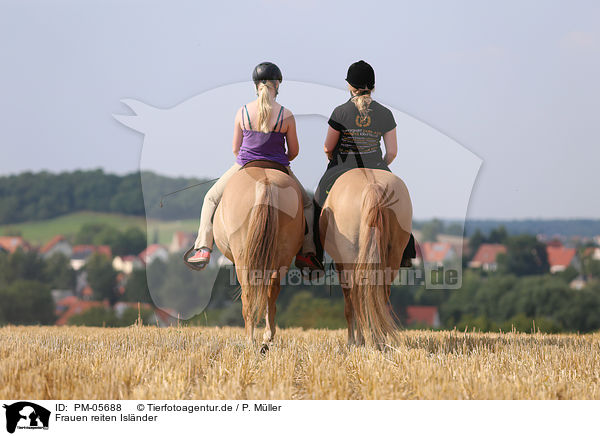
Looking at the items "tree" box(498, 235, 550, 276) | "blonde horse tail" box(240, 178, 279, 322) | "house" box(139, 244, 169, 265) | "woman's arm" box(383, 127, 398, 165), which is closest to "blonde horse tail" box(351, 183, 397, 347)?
"woman's arm" box(383, 127, 398, 165)

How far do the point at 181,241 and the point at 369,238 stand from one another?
3264 mm

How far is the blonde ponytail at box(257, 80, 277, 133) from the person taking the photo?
6395 mm

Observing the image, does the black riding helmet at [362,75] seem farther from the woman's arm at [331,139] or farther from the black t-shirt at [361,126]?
the woman's arm at [331,139]

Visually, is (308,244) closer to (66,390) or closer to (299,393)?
(299,393)

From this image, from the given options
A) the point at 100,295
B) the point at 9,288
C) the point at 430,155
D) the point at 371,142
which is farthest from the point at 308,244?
the point at 100,295

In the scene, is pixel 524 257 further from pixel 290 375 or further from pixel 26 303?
pixel 290 375

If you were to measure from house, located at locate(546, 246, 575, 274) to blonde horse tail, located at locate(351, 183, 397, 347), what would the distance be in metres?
65.0

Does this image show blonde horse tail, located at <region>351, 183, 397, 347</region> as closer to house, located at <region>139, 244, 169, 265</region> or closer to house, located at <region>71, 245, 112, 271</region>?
house, located at <region>139, 244, 169, 265</region>

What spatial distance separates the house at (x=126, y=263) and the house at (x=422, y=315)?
2689 centimetres

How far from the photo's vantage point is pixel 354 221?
622 centimetres

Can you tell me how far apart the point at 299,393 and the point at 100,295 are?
62.3 m

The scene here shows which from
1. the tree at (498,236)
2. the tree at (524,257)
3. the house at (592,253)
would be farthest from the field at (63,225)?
the house at (592,253)

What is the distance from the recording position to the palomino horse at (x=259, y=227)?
6.14 meters

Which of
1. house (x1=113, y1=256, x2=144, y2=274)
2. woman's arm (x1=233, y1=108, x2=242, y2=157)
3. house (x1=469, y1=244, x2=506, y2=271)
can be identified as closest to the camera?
woman's arm (x1=233, y1=108, x2=242, y2=157)
